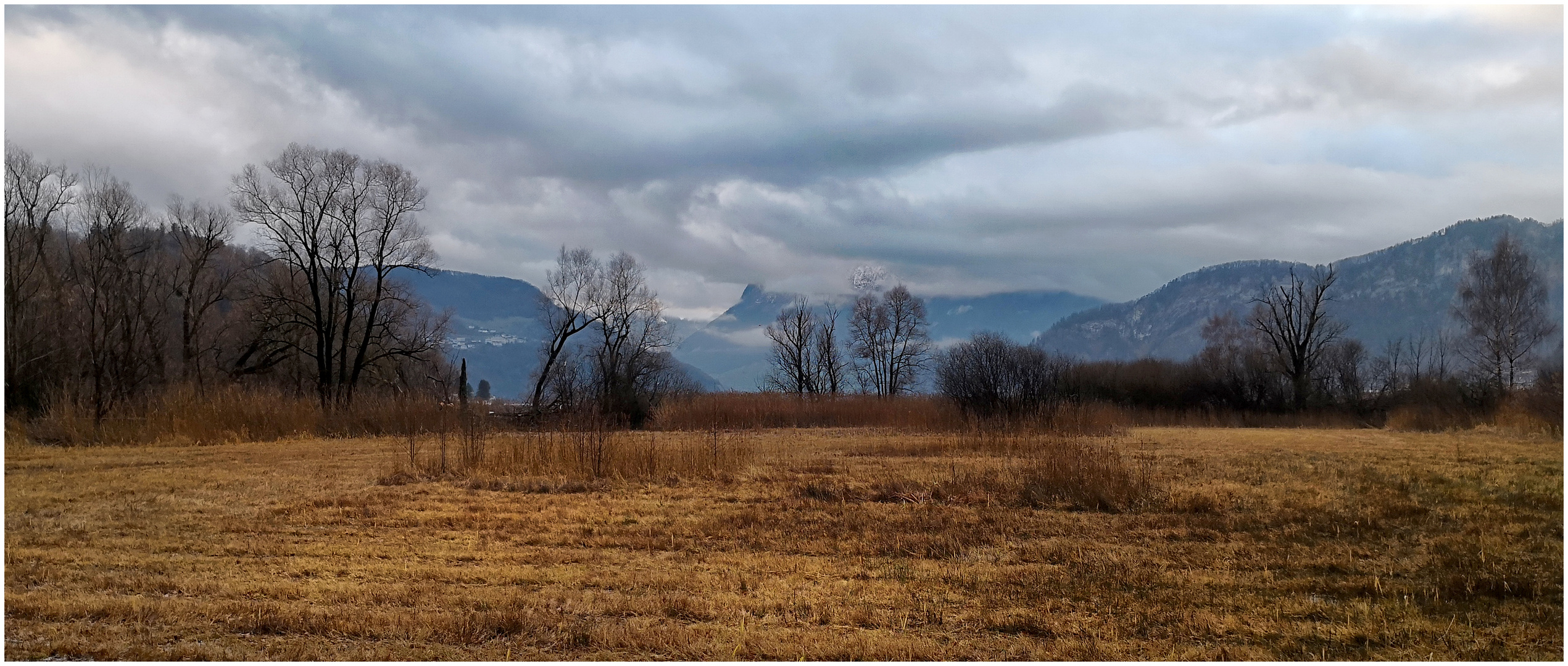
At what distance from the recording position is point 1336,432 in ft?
92.8

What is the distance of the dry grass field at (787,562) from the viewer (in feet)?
18.0

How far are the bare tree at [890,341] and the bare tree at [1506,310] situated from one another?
31.5 meters

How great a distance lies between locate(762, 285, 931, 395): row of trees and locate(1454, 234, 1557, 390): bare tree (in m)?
30.7

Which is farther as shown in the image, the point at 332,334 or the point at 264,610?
the point at 332,334

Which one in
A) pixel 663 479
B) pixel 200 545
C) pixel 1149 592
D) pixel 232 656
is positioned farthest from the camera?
pixel 663 479

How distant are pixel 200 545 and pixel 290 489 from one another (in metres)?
3.98

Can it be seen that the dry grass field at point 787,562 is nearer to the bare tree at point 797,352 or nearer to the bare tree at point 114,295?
the bare tree at point 114,295

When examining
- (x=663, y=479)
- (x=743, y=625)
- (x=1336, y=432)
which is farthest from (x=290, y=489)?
(x=1336, y=432)

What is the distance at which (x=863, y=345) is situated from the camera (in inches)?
2539

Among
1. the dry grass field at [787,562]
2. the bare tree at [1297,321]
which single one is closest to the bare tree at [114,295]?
the dry grass field at [787,562]

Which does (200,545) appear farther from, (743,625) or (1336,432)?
(1336,432)

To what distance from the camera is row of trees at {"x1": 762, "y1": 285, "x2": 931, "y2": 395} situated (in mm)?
60844

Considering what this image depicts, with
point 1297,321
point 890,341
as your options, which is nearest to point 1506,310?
point 1297,321

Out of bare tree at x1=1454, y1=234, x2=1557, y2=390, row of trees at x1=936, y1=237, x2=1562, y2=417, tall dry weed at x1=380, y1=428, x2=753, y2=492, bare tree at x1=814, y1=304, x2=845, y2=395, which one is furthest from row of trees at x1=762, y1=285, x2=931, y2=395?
tall dry weed at x1=380, y1=428, x2=753, y2=492
